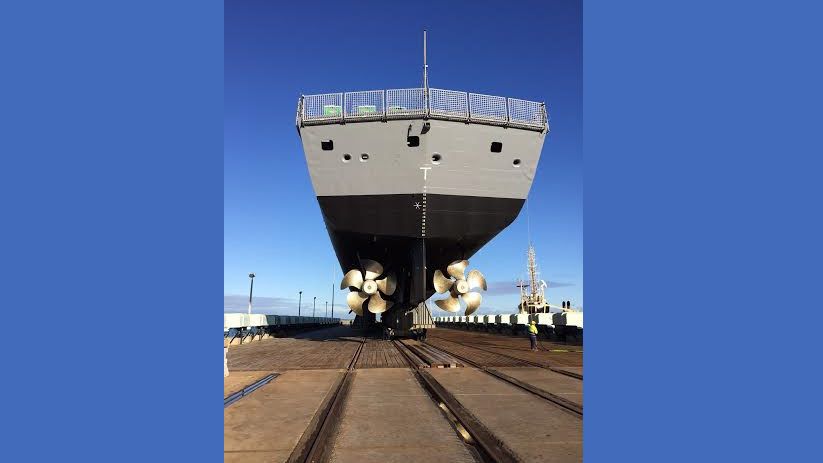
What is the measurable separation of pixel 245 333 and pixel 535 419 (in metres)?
17.9

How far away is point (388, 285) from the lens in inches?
777

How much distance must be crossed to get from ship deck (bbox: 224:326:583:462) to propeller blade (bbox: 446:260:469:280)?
819 cm

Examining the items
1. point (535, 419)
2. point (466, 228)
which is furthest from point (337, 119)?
point (535, 419)

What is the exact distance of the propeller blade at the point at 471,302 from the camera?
64.7ft

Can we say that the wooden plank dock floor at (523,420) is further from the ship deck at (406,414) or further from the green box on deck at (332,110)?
the green box on deck at (332,110)

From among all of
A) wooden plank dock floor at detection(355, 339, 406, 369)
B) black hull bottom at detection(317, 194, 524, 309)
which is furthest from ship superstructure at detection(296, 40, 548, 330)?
wooden plank dock floor at detection(355, 339, 406, 369)

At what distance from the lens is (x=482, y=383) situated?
29.5ft

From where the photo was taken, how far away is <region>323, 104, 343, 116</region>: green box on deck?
56.4ft

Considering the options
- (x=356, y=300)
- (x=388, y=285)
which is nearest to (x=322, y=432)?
(x=356, y=300)

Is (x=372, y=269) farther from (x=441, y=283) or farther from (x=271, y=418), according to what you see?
(x=271, y=418)

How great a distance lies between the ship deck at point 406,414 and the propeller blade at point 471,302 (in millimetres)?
7901

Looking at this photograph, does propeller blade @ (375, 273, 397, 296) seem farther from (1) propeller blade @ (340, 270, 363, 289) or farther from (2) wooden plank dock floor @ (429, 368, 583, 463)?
(2) wooden plank dock floor @ (429, 368, 583, 463)

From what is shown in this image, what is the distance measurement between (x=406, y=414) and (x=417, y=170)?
1182 cm

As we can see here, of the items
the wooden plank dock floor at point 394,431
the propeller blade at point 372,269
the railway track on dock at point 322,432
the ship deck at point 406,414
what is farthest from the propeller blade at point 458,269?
the railway track on dock at point 322,432
